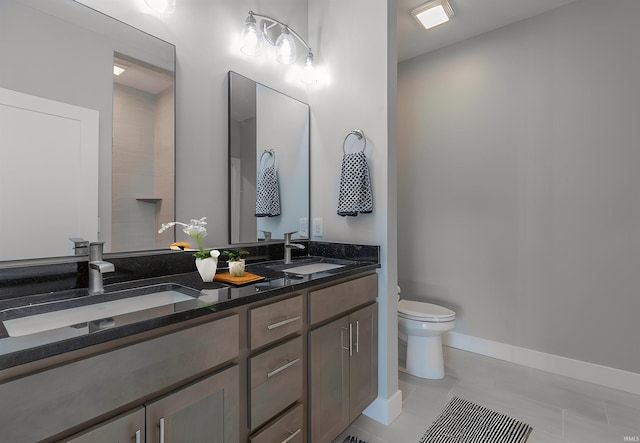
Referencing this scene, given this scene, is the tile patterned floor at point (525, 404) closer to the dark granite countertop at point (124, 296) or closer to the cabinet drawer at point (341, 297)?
the cabinet drawer at point (341, 297)

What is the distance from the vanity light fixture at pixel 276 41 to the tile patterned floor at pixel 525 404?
219 cm

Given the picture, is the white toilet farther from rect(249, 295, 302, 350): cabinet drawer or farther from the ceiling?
the ceiling

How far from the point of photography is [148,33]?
1399 millimetres

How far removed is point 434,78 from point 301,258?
213 centimetres

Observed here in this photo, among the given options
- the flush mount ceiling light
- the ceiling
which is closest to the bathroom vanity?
the flush mount ceiling light

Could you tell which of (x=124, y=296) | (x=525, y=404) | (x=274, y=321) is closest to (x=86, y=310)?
(x=124, y=296)

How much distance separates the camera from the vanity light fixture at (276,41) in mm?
1725

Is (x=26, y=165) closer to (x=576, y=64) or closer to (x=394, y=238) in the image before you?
(x=394, y=238)

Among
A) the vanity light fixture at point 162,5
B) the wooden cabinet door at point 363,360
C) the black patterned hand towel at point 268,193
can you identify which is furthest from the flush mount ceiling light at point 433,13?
the wooden cabinet door at point 363,360

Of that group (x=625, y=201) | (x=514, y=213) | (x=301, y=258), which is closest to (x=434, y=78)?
(x=514, y=213)

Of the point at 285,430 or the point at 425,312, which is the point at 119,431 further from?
the point at 425,312

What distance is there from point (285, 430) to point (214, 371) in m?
0.46

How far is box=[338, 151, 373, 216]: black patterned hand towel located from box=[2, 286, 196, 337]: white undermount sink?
1.01 metres

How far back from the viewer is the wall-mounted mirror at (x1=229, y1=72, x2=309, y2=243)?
1.74m
